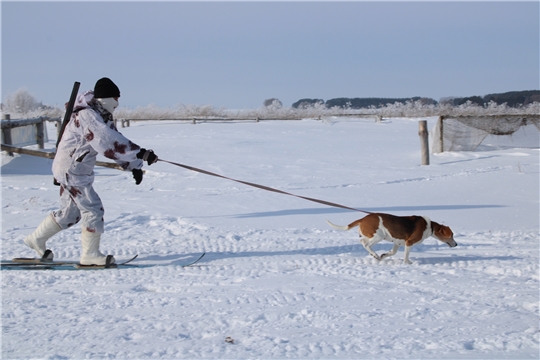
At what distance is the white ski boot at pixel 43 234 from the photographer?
5.26 m

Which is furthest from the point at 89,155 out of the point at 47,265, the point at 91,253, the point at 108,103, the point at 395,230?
the point at 395,230

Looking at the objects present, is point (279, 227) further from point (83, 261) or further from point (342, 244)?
point (83, 261)

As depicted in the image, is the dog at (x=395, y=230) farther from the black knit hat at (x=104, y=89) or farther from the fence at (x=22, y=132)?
the fence at (x=22, y=132)

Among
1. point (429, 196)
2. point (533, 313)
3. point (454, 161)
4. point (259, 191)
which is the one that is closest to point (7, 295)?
point (533, 313)

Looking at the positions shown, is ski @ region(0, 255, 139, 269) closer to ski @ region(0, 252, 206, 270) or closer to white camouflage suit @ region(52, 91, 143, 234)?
ski @ region(0, 252, 206, 270)

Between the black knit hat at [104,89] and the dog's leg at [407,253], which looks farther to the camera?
the dog's leg at [407,253]

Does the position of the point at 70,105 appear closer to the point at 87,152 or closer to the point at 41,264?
the point at 87,152

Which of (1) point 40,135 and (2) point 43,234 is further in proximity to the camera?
(1) point 40,135

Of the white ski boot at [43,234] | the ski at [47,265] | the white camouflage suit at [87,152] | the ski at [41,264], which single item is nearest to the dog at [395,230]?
the ski at [47,265]

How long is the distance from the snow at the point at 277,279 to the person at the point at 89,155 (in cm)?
49

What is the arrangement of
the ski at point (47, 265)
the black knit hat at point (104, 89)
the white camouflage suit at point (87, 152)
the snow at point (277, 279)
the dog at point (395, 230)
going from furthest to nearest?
1. the dog at point (395, 230)
2. the ski at point (47, 265)
3. the black knit hat at point (104, 89)
4. the white camouflage suit at point (87, 152)
5. the snow at point (277, 279)

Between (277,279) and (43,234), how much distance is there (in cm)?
236

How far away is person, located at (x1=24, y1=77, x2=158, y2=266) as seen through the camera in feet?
15.9

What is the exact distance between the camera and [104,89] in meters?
4.98
